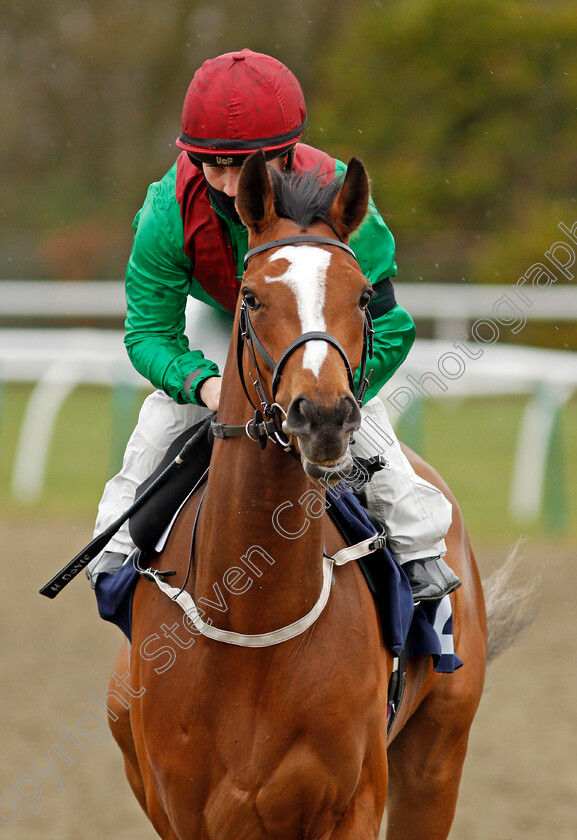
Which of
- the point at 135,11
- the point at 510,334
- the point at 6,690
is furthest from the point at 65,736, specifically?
the point at 135,11

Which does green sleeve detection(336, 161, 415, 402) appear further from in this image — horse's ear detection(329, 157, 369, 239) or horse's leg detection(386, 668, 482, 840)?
horse's leg detection(386, 668, 482, 840)

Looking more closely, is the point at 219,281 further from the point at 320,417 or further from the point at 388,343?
the point at 320,417

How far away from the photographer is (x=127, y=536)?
358 cm

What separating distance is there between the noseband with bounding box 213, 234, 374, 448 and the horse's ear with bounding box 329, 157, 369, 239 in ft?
0.32

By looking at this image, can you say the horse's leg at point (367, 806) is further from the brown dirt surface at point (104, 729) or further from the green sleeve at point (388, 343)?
the brown dirt surface at point (104, 729)

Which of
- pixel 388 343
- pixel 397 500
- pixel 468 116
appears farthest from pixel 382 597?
pixel 468 116

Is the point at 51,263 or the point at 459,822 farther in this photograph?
the point at 51,263

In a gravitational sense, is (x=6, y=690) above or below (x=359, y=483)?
below

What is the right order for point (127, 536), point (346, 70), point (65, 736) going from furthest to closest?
point (346, 70)
point (65, 736)
point (127, 536)

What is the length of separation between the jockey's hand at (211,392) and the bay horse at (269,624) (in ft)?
0.29

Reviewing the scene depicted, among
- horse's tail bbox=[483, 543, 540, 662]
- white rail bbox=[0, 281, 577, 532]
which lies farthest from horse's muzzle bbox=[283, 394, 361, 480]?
white rail bbox=[0, 281, 577, 532]

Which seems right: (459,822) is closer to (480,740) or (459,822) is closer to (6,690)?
(480,740)

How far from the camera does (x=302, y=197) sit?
2.72 meters

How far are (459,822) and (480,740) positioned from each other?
856 mm
